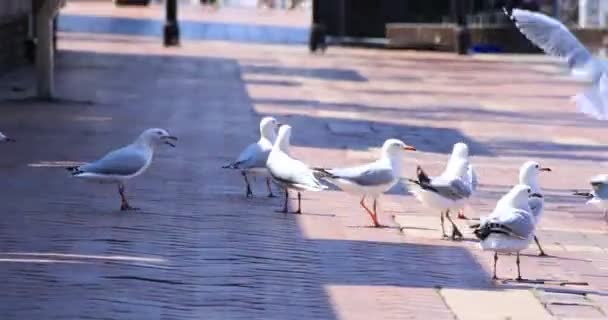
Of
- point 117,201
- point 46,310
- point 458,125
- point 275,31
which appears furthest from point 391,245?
point 275,31

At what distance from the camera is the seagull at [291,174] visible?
12477 millimetres

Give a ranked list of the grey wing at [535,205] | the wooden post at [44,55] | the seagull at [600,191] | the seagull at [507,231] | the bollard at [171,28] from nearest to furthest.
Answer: the seagull at [507,231]
the grey wing at [535,205]
the seagull at [600,191]
the wooden post at [44,55]
the bollard at [171,28]

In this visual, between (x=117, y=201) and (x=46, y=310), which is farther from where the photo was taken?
(x=117, y=201)

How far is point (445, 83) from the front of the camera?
94.5 feet

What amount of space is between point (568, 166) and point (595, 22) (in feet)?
73.1

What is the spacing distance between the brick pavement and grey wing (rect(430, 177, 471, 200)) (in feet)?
1.11

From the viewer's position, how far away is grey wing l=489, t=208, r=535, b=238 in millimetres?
10352

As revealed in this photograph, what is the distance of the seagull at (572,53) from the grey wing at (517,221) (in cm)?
142

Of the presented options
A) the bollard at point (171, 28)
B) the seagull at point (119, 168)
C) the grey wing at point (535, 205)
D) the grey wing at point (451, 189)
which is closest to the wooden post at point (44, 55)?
the seagull at point (119, 168)

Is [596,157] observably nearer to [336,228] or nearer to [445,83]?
[336,228]

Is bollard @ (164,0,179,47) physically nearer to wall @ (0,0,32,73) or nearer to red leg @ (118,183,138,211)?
wall @ (0,0,32,73)

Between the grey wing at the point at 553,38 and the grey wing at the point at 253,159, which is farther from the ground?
the grey wing at the point at 553,38

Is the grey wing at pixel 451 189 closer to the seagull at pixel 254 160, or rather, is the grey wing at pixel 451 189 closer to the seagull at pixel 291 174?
the seagull at pixel 291 174

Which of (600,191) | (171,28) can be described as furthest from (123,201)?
(171,28)
